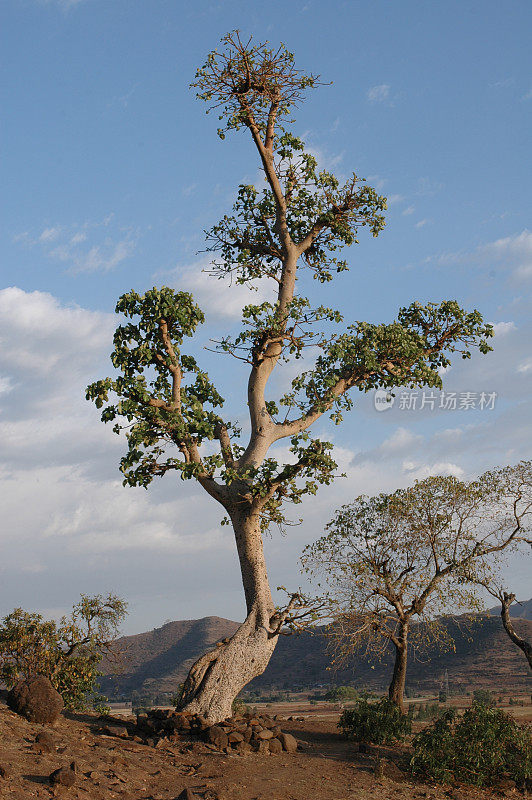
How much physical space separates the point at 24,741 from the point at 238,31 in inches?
650

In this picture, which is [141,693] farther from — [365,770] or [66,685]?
[365,770]

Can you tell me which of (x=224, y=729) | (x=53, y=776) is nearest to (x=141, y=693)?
(x=224, y=729)

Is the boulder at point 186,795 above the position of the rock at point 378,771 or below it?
above

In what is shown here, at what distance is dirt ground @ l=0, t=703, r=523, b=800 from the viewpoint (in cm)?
974

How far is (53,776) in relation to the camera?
9.28 m

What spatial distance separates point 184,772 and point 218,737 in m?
1.88

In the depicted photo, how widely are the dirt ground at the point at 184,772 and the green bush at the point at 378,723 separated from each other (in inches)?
44.2

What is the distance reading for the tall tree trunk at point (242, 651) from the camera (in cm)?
1438

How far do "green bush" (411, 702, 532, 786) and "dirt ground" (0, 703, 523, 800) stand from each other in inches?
10.8

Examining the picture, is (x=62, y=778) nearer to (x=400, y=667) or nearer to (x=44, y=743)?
(x=44, y=743)

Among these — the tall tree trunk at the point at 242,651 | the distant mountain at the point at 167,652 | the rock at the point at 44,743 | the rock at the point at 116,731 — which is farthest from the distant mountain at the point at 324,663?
the rock at the point at 44,743

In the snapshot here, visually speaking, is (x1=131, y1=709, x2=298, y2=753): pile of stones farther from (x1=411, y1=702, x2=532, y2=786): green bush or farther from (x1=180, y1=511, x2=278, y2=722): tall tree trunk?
(x1=411, y1=702, x2=532, y2=786): green bush

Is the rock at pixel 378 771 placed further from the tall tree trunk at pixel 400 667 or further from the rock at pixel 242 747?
the tall tree trunk at pixel 400 667

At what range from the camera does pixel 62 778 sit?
30.3 ft
